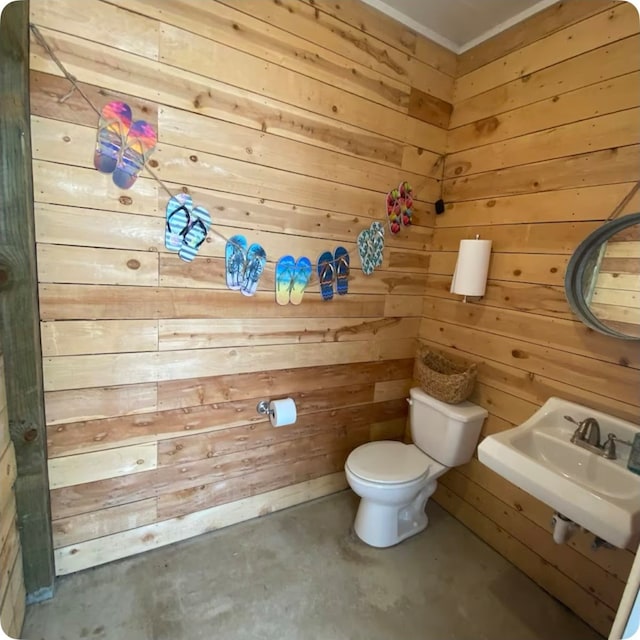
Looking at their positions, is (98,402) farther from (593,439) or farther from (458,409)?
(593,439)

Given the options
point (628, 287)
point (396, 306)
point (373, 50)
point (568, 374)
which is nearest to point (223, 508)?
point (396, 306)

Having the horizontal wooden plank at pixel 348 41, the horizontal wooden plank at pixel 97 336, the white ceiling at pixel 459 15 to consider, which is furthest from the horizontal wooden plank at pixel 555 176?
the horizontal wooden plank at pixel 97 336

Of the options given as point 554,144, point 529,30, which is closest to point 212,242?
point 554,144

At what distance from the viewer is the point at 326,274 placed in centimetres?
182

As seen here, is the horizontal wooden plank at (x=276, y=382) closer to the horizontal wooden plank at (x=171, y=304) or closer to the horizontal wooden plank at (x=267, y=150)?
the horizontal wooden plank at (x=171, y=304)

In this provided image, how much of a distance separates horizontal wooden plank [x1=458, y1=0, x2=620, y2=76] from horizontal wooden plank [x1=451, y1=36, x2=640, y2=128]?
6.2 inches

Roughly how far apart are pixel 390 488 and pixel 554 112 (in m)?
1.87

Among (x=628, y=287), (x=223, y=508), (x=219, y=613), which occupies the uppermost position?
(x=628, y=287)

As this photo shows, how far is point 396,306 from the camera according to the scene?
6.93 ft

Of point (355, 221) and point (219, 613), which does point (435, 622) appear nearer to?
point (219, 613)

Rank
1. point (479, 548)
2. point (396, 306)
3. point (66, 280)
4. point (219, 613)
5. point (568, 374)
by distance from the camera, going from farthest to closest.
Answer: point (396, 306)
point (479, 548)
point (568, 374)
point (219, 613)
point (66, 280)

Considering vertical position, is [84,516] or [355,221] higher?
[355,221]

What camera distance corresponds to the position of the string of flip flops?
1291mm

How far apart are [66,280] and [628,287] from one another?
2126 millimetres
